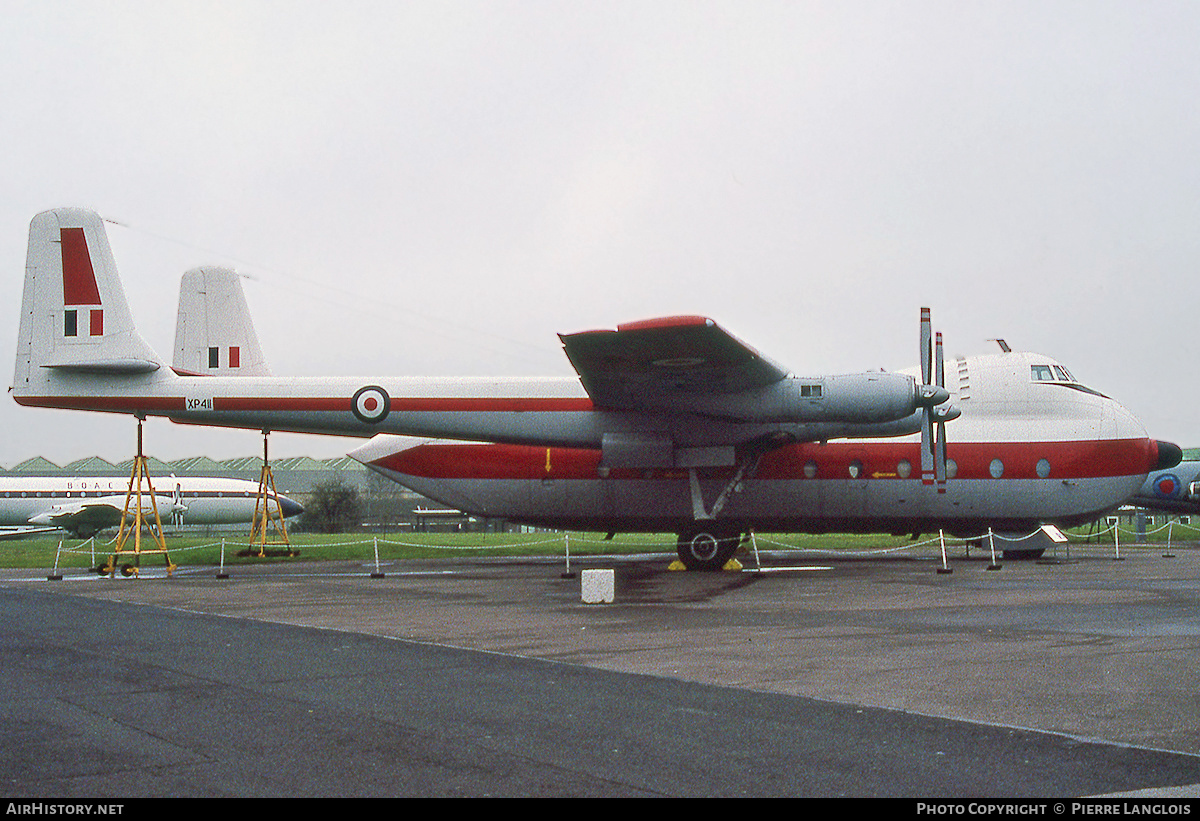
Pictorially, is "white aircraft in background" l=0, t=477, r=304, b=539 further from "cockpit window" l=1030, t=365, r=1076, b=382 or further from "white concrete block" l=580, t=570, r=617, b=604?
"white concrete block" l=580, t=570, r=617, b=604

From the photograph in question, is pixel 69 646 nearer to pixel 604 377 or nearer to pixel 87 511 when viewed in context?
pixel 604 377

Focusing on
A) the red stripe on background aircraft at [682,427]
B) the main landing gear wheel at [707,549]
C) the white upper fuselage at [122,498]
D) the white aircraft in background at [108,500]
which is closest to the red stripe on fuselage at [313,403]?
the red stripe on background aircraft at [682,427]

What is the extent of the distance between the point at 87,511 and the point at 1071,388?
44.5 m

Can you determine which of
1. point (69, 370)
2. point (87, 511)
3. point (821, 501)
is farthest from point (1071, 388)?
point (87, 511)

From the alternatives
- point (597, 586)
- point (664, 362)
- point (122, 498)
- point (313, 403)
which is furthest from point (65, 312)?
point (122, 498)

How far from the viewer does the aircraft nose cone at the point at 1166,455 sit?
909 inches

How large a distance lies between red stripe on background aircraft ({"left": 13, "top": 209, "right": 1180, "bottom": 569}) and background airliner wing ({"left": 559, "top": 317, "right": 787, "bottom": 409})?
81 mm

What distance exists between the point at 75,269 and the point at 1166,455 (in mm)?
25988

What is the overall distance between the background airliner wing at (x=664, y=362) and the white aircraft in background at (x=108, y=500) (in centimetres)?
3813

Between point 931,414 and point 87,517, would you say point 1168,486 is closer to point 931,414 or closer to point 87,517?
point 931,414

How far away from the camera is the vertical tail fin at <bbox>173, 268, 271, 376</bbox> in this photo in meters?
25.1

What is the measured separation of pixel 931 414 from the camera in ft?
65.6

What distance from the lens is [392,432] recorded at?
2153cm

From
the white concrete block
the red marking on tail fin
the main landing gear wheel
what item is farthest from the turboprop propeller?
the red marking on tail fin
